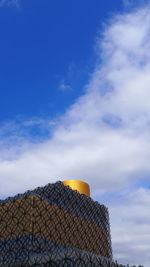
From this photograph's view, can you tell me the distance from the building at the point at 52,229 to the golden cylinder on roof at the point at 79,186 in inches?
13.1

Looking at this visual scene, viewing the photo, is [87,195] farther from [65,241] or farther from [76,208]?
[65,241]

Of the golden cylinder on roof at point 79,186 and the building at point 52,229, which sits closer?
the building at point 52,229

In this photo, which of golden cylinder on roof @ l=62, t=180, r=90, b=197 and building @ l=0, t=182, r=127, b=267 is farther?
golden cylinder on roof @ l=62, t=180, r=90, b=197

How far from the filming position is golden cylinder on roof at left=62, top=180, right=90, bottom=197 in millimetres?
113062

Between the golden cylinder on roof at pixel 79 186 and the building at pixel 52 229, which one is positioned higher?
the golden cylinder on roof at pixel 79 186

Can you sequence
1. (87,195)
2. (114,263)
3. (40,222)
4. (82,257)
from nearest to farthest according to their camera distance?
(82,257), (114,263), (40,222), (87,195)

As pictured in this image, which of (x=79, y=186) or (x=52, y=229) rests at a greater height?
(x=79, y=186)

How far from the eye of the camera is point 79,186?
374 ft

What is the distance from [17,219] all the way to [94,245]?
88.9 ft

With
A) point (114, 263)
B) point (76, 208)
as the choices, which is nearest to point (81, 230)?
point (76, 208)

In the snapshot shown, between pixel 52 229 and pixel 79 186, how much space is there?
81.6 feet

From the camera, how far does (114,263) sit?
259ft

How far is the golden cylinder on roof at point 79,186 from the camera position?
113 metres

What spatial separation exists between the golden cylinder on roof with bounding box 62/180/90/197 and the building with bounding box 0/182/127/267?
331mm
